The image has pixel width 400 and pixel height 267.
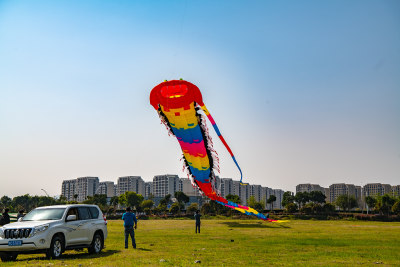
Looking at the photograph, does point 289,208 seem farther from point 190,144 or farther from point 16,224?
point 16,224

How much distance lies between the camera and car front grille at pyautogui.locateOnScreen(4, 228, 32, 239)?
1334cm

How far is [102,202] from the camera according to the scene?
126562 mm

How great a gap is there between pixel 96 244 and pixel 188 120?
13498 millimetres

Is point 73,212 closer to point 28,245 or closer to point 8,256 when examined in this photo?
point 28,245

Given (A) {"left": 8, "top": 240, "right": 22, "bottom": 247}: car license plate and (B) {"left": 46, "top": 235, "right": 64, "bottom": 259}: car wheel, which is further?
(B) {"left": 46, "top": 235, "right": 64, "bottom": 259}: car wheel

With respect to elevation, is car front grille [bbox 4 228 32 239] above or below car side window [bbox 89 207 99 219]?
below

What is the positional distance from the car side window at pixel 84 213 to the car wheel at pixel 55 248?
165cm

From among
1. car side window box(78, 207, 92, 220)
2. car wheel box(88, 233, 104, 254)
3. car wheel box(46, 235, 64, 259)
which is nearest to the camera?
car wheel box(46, 235, 64, 259)

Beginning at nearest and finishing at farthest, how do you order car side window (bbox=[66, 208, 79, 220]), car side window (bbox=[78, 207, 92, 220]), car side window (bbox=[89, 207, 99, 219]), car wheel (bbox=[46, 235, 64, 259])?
1. car wheel (bbox=[46, 235, 64, 259])
2. car side window (bbox=[66, 208, 79, 220])
3. car side window (bbox=[78, 207, 92, 220])
4. car side window (bbox=[89, 207, 99, 219])

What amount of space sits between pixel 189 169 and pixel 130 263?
82.3 ft

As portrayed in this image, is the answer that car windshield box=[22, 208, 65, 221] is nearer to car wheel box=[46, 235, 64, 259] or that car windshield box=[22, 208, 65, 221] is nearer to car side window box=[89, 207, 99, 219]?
car wheel box=[46, 235, 64, 259]

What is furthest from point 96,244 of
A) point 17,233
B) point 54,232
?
point 17,233

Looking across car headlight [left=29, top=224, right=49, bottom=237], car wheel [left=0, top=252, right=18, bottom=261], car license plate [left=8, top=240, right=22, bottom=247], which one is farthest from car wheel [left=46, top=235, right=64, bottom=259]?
car wheel [left=0, top=252, right=18, bottom=261]

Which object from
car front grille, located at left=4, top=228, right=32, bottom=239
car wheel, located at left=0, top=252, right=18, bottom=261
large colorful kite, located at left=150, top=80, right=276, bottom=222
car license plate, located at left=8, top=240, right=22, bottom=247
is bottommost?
car wheel, located at left=0, top=252, right=18, bottom=261
